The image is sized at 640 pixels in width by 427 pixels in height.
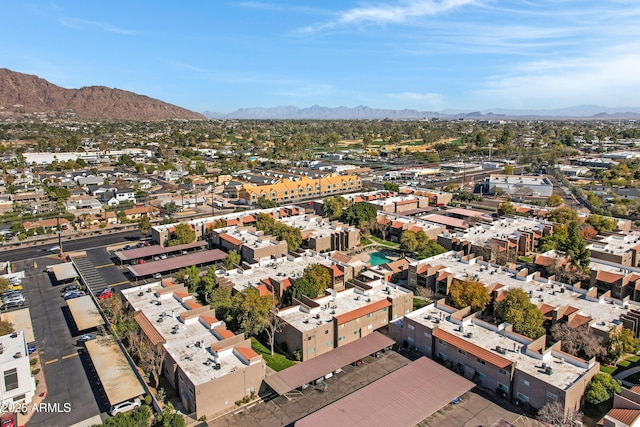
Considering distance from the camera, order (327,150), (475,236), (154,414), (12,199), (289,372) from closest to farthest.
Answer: (154,414), (289,372), (475,236), (12,199), (327,150)

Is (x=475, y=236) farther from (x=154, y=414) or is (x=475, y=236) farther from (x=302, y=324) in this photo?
(x=154, y=414)

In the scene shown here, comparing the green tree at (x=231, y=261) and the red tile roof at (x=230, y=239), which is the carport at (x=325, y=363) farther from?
the red tile roof at (x=230, y=239)

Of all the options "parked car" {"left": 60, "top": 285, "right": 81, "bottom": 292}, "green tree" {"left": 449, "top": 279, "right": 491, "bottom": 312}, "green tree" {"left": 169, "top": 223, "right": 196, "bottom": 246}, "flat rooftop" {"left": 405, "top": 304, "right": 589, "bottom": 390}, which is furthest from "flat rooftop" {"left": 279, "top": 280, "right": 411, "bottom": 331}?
"green tree" {"left": 169, "top": 223, "right": 196, "bottom": 246}

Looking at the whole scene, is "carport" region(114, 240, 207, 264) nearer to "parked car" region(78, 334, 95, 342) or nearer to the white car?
"parked car" region(78, 334, 95, 342)

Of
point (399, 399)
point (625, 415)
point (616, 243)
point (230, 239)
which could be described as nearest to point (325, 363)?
point (399, 399)

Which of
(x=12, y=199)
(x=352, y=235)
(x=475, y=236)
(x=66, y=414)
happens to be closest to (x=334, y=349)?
(x=66, y=414)

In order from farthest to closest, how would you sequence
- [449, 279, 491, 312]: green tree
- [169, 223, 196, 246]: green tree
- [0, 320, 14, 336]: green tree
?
1. [169, 223, 196, 246]: green tree
2. [449, 279, 491, 312]: green tree
3. [0, 320, 14, 336]: green tree
